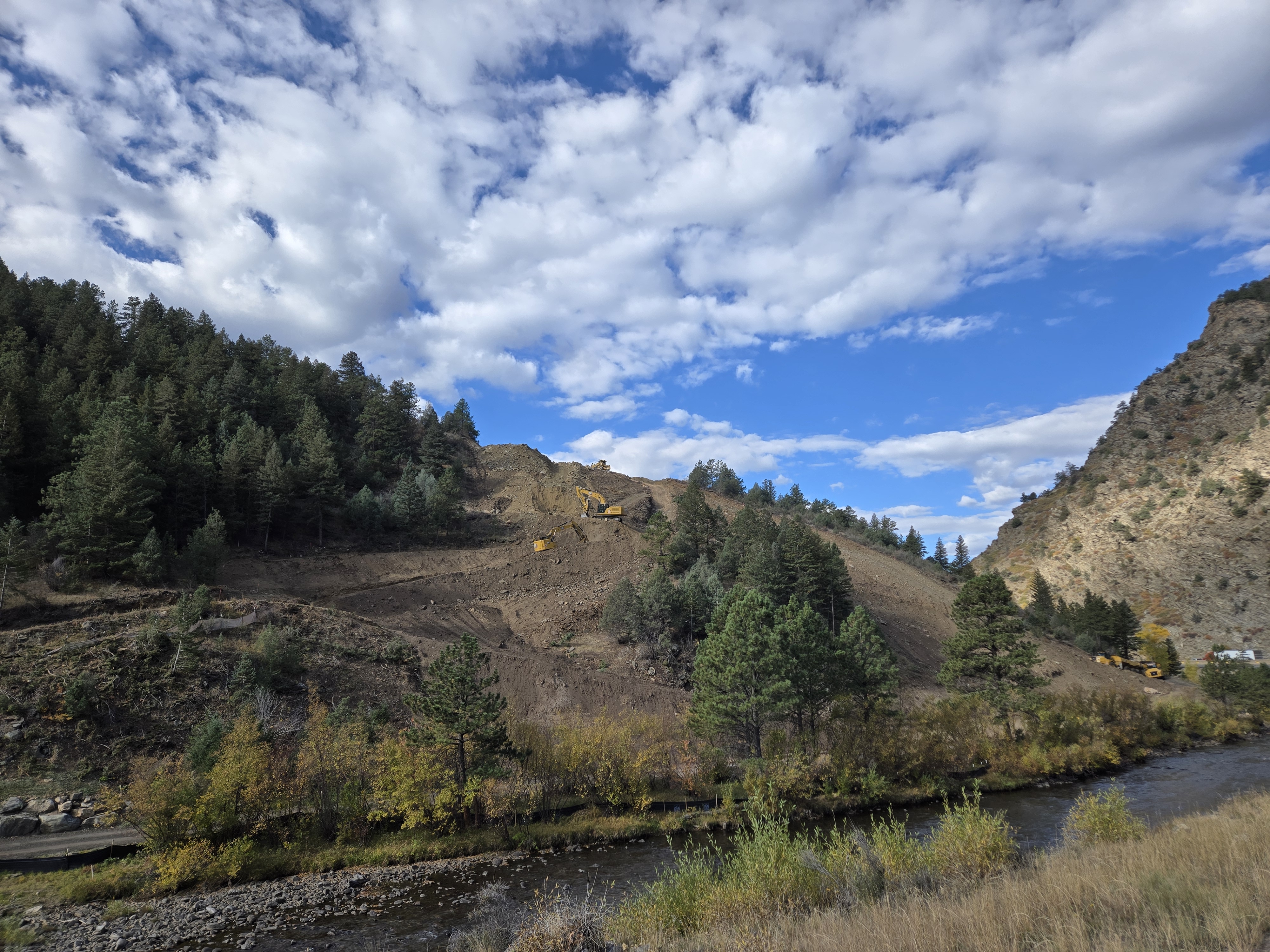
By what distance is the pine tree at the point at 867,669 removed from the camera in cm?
3503

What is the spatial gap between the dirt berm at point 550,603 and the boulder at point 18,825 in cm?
2041

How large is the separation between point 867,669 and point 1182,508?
70.8 meters

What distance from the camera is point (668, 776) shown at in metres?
32.2

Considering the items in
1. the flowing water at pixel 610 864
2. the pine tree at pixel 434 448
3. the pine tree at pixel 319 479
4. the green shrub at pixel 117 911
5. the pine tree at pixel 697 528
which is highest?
the pine tree at pixel 434 448

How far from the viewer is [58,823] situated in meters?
22.9

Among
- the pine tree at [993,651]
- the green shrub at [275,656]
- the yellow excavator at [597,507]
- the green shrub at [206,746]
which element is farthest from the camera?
the yellow excavator at [597,507]

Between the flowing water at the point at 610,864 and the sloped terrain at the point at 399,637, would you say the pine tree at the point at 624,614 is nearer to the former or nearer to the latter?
the sloped terrain at the point at 399,637

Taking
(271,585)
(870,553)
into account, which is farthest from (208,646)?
(870,553)

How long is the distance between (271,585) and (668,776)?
3704 cm

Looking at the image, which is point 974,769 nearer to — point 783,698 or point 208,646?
point 783,698

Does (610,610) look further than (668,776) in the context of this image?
Yes

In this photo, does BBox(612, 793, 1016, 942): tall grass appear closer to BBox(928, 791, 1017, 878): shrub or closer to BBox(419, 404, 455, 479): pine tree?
BBox(928, 791, 1017, 878): shrub

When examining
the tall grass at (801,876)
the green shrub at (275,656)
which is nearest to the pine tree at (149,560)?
the green shrub at (275,656)

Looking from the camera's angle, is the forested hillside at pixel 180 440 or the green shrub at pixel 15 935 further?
the forested hillside at pixel 180 440
